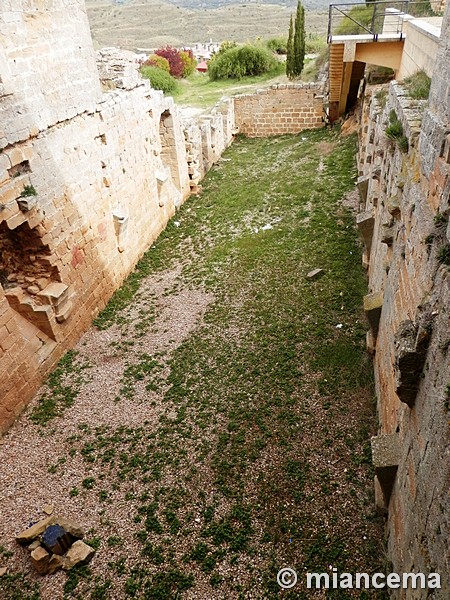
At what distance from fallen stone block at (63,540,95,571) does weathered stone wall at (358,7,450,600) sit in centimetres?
286

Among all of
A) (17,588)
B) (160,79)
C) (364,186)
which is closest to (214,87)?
(160,79)

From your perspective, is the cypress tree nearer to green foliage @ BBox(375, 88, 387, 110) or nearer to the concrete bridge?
the concrete bridge

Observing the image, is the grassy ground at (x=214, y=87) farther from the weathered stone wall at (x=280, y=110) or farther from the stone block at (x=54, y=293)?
the stone block at (x=54, y=293)

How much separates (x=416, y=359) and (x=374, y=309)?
257 cm

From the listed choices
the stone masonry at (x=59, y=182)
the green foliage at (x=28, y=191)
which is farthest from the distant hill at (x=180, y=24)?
the green foliage at (x=28, y=191)

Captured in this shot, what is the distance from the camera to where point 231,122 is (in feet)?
57.2

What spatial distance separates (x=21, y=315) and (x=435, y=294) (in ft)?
19.7

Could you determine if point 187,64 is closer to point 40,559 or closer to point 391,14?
point 391,14

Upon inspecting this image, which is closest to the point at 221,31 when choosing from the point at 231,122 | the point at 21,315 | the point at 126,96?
the point at 231,122

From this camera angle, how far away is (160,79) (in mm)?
23453

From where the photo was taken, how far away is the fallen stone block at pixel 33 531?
4.43 meters

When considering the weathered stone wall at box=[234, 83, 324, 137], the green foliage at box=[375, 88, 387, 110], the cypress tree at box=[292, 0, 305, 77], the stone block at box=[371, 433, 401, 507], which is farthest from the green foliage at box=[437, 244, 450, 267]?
the cypress tree at box=[292, 0, 305, 77]

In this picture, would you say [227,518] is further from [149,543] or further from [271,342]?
[271,342]

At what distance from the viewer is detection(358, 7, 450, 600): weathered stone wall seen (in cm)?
258
